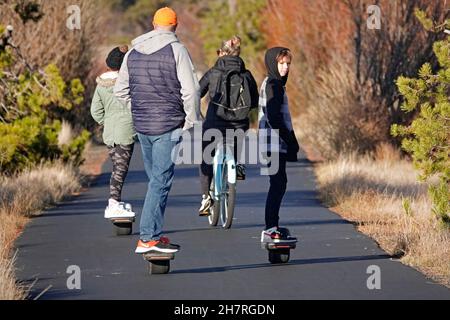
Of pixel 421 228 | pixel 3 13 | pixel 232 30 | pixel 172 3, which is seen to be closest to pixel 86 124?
pixel 3 13

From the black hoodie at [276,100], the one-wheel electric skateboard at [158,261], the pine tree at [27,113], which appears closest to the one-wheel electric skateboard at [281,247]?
the black hoodie at [276,100]

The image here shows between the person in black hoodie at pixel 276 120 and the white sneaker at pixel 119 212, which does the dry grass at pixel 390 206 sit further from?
the white sneaker at pixel 119 212

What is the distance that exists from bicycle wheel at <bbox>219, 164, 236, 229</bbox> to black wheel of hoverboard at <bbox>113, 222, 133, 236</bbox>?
1072 mm

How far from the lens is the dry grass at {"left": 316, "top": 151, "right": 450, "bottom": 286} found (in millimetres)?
11594

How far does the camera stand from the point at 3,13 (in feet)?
81.3

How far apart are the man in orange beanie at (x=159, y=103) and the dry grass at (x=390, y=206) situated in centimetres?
232

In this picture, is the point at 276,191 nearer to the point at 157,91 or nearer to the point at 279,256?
the point at 279,256

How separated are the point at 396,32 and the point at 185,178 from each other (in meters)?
4.71

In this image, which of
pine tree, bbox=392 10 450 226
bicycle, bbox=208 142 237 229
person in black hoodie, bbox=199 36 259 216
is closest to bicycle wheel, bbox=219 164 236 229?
bicycle, bbox=208 142 237 229

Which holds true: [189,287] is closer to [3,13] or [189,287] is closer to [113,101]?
[113,101]

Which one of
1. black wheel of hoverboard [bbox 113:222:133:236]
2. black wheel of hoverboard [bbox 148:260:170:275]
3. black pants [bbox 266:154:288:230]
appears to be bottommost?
black wheel of hoverboard [bbox 113:222:133:236]

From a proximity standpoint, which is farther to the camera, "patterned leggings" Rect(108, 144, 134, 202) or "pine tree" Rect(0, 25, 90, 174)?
"pine tree" Rect(0, 25, 90, 174)

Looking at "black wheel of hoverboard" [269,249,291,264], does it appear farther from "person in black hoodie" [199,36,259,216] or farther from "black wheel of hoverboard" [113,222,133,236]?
"person in black hoodie" [199,36,259,216]

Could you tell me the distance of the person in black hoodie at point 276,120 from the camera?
1155cm
